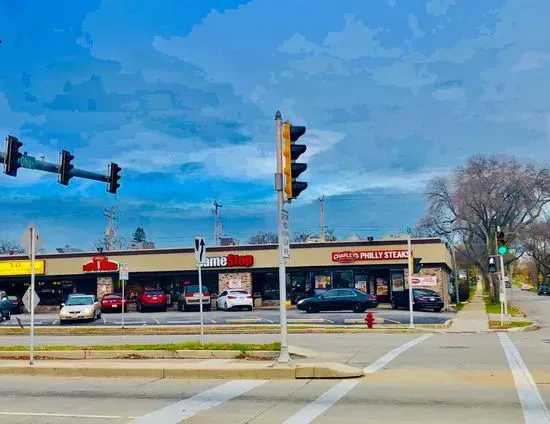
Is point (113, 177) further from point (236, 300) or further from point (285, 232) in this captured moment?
point (236, 300)

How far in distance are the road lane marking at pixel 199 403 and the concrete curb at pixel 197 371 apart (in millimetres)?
426

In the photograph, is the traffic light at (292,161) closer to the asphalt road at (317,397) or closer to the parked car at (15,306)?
the asphalt road at (317,397)

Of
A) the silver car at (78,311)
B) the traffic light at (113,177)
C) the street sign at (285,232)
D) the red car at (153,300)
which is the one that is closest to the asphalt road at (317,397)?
the street sign at (285,232)

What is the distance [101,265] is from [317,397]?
133 feet

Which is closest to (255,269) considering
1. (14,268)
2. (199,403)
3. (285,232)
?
(14,268)

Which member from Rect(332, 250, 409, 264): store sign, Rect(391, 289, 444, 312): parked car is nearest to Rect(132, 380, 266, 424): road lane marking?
Rect(391, 289, 444, 312): parked car

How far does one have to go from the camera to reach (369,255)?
4531 cm

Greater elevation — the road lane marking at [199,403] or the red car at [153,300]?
the red car at [153,300]

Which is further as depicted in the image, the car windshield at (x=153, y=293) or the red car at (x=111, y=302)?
the car windshield at (x=153, y=293)

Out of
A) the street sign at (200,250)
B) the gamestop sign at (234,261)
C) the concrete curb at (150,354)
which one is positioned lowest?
the concrete curb at (150,354)

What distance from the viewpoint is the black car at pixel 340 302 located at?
37.0m

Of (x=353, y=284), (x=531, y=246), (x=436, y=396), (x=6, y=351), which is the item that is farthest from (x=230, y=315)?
(x=531, y=246)

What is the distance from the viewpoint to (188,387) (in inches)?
459

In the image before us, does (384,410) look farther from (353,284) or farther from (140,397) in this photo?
(353,284)
